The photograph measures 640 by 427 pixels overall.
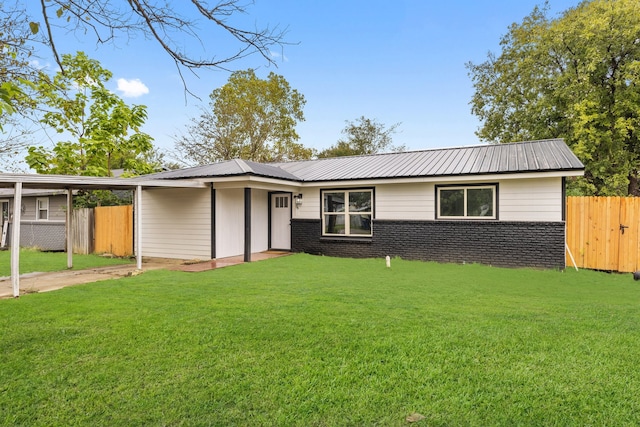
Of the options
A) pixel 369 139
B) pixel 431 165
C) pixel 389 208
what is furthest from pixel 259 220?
pixel 369 139

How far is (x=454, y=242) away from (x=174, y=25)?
9.13 m

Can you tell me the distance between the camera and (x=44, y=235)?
16781 millimetres

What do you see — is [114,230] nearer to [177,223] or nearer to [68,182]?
[177,223]

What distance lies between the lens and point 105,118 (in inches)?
669

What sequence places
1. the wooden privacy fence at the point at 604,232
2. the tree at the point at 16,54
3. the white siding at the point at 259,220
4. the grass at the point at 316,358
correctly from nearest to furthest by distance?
the grass at the point at 316,358 → the tree at the point at 16,54 → the wooden privacy fence at the point at 604,232 → the white siding at the point at 259,220

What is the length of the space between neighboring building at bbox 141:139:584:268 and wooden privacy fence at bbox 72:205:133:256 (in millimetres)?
892

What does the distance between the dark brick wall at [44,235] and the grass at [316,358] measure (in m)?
12.2

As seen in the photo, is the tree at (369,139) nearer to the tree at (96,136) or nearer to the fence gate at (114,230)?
the tree at (96,136)

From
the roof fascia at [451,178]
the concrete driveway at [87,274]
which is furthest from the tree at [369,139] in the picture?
the concrete driveway at [87,274]

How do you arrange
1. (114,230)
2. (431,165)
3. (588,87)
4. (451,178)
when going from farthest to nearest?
(588,87), (114,230), (431,165), (451,178)

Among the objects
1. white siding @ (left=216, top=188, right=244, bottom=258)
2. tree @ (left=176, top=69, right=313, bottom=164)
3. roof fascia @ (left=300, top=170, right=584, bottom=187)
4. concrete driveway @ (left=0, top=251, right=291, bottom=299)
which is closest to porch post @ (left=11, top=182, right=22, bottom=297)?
concrete driveway @ (left=0, top=251, right=291, bottom=299)

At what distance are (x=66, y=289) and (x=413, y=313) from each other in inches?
233

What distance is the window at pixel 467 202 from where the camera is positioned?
10531 mm

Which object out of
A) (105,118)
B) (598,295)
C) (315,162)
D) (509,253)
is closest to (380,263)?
(509,253)
